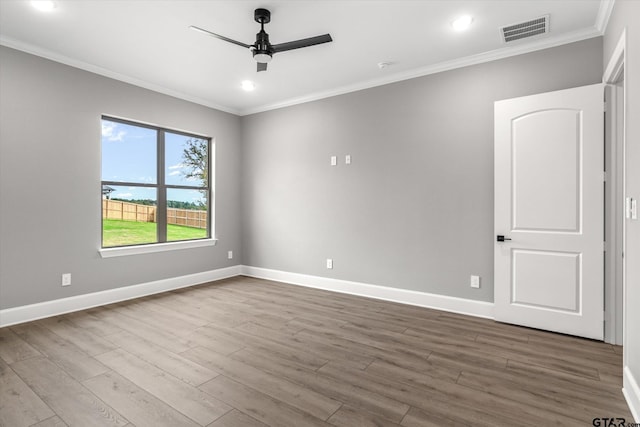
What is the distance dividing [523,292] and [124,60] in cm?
496

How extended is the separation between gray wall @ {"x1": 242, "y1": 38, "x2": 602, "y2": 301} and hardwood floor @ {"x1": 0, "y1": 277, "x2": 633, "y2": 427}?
0.76 metres

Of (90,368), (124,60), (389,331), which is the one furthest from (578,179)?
(124,60)

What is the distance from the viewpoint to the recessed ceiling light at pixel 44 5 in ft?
8.66

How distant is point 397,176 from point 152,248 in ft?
11.3

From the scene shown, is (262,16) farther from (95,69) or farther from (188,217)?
(188,217)

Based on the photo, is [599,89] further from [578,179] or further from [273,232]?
[273,232]

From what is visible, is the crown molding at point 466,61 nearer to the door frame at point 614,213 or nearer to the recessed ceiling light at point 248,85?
the door frame at point 614,213

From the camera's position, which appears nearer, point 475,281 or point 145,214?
point 475,281

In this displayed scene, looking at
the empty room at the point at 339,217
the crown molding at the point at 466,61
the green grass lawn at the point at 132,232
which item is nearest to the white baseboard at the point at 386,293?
the empty room at the point at 339,217

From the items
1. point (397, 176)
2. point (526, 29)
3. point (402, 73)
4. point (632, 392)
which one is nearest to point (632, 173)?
point (632, 392)

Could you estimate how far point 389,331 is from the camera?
3.13 meters

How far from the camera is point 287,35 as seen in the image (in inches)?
123

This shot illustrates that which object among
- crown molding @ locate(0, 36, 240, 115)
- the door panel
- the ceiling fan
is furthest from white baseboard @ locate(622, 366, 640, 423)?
crown molding @ locate(0, 36, 240, 115)

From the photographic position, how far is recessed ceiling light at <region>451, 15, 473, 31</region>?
2.84 meters
